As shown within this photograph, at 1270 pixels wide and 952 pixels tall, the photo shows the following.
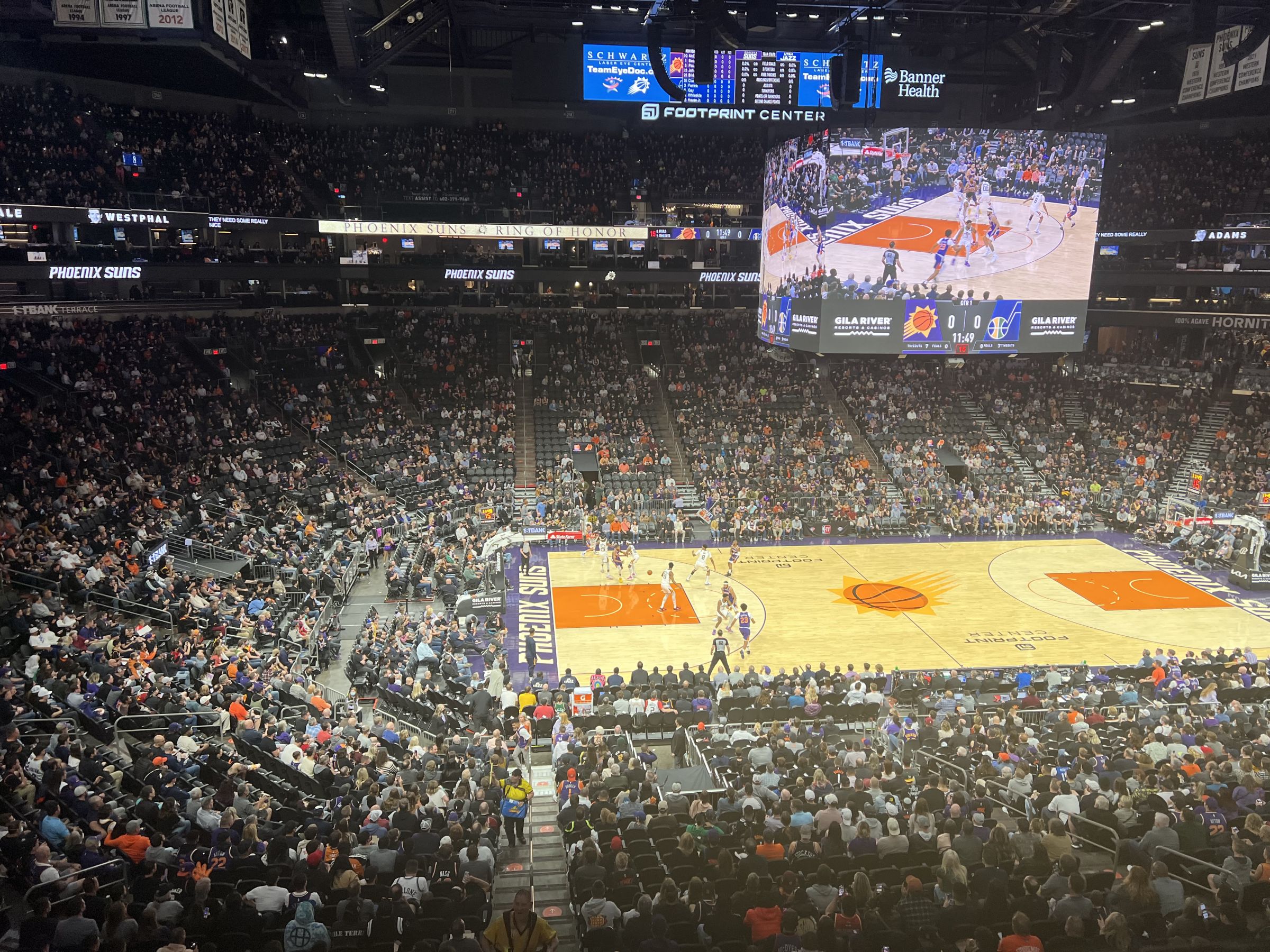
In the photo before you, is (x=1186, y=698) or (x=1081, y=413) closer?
(x=1186, y=698)

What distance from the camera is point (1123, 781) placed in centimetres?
1307

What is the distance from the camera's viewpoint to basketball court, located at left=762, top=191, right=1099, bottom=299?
25.2 m

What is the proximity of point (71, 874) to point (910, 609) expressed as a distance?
71.7ft

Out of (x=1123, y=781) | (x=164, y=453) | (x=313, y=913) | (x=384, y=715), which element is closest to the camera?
(x=313, y=913)

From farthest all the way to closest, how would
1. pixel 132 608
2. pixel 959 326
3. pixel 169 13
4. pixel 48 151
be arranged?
pixel 48 151 < pixel 959 326 < pixel 169 13 < pixel 132 608

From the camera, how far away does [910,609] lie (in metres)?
26.6

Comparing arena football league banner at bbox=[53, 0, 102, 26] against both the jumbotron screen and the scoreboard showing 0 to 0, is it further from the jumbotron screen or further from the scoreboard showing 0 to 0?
the scoreboard showing 0 to 0

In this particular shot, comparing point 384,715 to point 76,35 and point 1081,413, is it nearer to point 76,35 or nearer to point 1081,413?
point 76,35

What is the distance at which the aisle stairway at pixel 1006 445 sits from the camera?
37312 millimetres

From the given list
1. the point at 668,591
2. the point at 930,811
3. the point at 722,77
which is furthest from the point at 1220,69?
the point at 930,811

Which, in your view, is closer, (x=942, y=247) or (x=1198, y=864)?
(x=1198, y=864)

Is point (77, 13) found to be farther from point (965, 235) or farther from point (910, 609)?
point (910, 609)

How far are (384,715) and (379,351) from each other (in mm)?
27810

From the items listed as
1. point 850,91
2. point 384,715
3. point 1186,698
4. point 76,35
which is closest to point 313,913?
point 384,715
